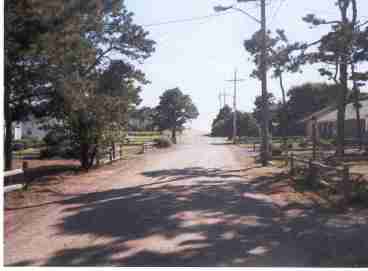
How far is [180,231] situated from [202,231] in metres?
0.40

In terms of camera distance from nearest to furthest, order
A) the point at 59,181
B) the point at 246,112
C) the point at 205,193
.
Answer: the point at 205,193 < the point at 59,181 < the point at 246,112

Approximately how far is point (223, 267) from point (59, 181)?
37.3 ft

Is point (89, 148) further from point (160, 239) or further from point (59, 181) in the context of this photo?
point (160, 239)

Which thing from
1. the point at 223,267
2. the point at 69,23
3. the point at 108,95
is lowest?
the point at 223,267

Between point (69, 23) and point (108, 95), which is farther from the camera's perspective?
point (108, 95)

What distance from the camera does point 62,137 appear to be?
2128 cm

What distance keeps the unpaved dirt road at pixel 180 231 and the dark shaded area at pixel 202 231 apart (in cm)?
1

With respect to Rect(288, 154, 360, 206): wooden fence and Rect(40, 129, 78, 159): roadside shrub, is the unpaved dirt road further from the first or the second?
Rect(40, 129, 78, 159): roadside shrub

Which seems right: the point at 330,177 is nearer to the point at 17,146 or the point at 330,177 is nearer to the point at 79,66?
the point at 79,66

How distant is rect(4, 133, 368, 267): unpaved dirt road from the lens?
6.53m

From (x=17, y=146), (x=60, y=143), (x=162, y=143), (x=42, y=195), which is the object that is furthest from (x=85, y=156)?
(x=162, y=143)

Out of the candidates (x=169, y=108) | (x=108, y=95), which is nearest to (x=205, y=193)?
(x=108, y=95)

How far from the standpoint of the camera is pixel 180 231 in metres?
8.04

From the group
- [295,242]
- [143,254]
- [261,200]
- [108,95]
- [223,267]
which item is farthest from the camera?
[108,95]
